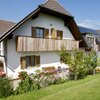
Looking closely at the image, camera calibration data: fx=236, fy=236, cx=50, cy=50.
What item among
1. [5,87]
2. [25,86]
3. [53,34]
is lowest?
[25,86]

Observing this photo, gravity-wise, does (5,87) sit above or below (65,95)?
above

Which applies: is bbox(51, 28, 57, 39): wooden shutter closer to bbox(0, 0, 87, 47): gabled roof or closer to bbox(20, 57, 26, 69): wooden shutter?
bbox(0, 0, 87, 47): gabled roof

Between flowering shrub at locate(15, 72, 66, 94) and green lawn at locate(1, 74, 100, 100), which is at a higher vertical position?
flowering shrub at locate(15, 72, 66, 94)

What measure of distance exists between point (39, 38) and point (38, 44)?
1.99 feet

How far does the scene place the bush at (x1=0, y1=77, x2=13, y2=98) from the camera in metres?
14.5

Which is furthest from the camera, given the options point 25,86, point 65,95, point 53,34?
point 53,34

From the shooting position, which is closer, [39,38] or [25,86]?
[25,86]

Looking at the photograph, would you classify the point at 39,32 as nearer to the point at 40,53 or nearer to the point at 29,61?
the point at 40,53

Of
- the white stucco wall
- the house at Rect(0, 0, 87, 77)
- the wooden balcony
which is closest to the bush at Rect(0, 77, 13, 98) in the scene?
the house at Rect(0, 0, 87, 77)

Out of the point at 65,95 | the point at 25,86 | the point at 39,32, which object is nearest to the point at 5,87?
Result: the point at 25,86

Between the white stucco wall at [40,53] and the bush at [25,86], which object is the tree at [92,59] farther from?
the bush at [25,86]

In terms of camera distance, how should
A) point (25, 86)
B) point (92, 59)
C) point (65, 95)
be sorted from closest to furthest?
point (65, 95) < point (25, 86) < point (92, 59)

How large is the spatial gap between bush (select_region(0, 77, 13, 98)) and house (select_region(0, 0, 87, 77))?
573 cm

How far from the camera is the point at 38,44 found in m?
23.0
